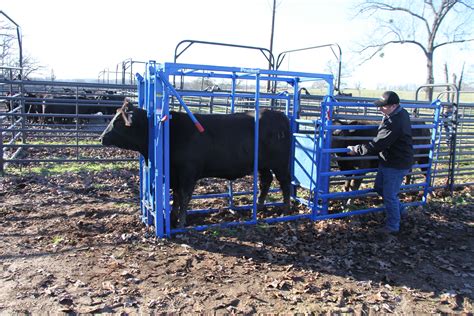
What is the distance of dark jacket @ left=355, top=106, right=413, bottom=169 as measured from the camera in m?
6.13

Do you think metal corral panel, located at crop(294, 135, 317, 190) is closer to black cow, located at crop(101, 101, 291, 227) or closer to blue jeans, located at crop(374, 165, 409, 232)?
black cow, located at crop(101, 101, 291, 227)

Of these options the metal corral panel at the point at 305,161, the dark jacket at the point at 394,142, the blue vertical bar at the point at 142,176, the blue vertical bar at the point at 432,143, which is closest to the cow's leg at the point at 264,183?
the metal corral panel at the point at 305,161

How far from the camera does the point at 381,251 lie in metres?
5.78

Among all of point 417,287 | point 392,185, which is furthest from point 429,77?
point 417,287

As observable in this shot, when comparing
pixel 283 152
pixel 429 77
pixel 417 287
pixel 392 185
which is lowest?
pixel 417 287

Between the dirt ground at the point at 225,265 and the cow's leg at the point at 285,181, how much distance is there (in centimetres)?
51

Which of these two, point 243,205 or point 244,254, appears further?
point 243,205

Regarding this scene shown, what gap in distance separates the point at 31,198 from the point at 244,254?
4.51m

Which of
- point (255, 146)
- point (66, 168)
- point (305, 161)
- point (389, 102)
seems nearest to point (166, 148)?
point (255, 146)

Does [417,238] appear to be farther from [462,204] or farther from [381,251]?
[462,204]

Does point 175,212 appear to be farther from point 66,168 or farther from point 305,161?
point 66,168

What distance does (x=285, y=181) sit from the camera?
7.10 metres

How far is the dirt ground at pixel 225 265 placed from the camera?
4.22m

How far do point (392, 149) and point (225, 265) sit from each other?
3.27m
